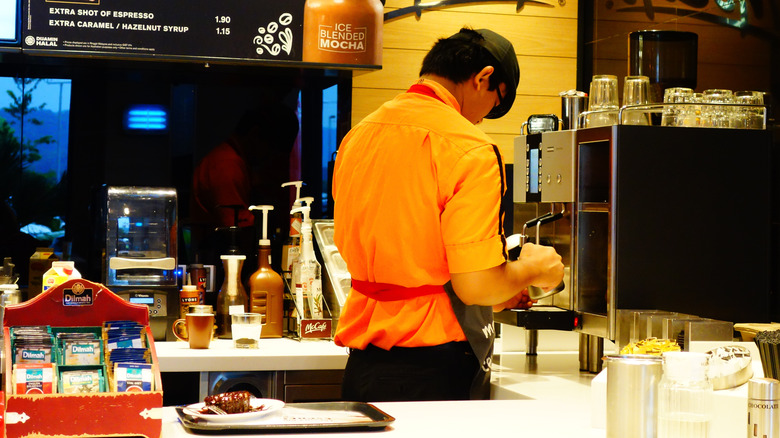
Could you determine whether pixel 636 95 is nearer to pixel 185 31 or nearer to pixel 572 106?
pixel 572 106

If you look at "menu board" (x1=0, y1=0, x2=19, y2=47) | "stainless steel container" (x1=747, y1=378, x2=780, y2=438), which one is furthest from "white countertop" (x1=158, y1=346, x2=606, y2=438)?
"menu board" (x1=0, y1=0, x2=19, y2=47)

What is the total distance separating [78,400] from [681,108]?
1.86m

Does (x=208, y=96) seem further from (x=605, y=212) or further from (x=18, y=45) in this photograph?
(x=605, y=212)

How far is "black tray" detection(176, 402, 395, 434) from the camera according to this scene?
1634 millimetres

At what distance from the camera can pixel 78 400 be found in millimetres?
1479

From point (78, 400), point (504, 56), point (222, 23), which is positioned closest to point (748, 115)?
point (504, 56)

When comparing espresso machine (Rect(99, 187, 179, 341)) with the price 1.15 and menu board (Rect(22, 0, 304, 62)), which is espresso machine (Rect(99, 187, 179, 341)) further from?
the price 1.15

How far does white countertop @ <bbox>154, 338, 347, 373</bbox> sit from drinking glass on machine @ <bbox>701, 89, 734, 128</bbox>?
1.24 metres

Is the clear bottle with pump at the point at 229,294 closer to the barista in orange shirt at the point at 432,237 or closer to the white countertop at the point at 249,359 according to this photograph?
the white countertop at the point at 249,359

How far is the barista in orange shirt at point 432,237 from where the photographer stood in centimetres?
206

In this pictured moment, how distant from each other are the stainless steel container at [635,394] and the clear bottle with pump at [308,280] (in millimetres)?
1887

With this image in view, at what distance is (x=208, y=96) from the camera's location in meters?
3.65

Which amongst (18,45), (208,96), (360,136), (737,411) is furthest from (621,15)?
(737,411)

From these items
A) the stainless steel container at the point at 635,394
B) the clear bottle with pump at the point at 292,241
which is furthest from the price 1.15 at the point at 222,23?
the stainless steel container at the point at 635,394
